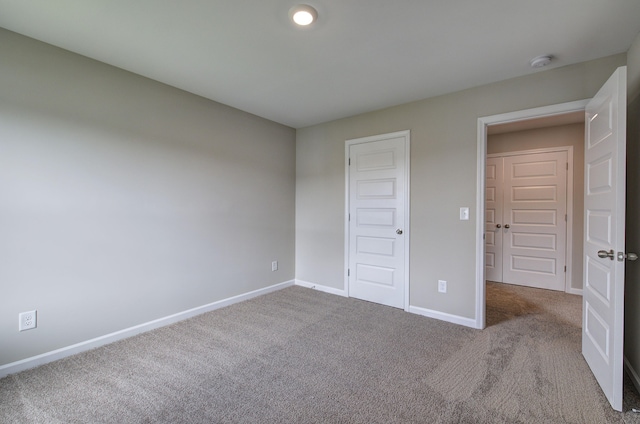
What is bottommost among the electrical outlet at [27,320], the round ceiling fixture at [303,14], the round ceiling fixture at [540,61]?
the electrical outlet at [27,320]

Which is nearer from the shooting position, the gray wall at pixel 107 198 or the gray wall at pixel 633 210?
the gray wall at pixel 633 210

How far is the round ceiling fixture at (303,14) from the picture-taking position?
1.70 m

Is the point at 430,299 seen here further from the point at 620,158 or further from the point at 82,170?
the point at 82,170

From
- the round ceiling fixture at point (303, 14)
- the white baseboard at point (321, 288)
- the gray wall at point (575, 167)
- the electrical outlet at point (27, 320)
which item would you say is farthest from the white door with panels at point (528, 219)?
the electrical outlet at point (27, 320)

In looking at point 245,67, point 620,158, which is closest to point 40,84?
point 245,67

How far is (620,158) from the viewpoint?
64.7 inches

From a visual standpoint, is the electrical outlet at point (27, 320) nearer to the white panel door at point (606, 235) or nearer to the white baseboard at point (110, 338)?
the white baseboard at point (110, 338)

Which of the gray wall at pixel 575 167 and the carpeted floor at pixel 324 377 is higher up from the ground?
the gray wall at pixel 575 167

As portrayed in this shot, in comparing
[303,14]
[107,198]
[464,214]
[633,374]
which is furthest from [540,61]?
[107,198]

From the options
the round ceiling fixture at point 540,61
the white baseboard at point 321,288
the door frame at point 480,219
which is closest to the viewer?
the round ceiling fixture at point 540,61

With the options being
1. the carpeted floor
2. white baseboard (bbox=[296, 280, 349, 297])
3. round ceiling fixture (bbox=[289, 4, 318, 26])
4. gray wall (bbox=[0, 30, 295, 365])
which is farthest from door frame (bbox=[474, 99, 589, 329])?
gray wall (bbox=[0, 30, 295, 365])

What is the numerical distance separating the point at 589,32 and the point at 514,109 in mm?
737

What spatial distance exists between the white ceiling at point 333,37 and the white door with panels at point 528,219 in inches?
93.3

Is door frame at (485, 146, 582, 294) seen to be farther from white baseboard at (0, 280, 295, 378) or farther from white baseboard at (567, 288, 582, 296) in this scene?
white baseboard at (0, 280, 295, 378)
